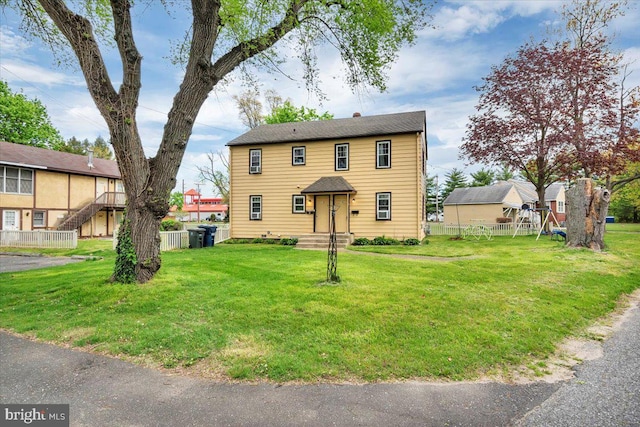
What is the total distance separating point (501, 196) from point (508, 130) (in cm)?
1144

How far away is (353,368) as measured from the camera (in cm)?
364

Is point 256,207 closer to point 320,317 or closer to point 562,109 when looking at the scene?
point 320,317

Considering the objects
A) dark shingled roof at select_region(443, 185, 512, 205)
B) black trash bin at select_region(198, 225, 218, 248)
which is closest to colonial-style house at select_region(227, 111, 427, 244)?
black trash bin at select_region(198, 225, 218, 248)

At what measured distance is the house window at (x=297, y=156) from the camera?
18.3m

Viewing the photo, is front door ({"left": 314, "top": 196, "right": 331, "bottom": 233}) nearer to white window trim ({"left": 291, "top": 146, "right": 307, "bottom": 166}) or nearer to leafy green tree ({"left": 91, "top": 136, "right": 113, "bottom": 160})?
white window trim ({"left": 291, "top": 146, "right": 307, "bottom": 166})

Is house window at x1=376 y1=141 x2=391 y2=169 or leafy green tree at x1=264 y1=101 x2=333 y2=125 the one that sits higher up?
leafy green tree at x1=264 y1=101 x2=333 y2=125

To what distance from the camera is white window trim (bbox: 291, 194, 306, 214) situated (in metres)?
18.0

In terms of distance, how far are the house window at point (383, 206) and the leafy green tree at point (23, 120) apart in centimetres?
3418

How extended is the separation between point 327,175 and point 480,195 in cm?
2017

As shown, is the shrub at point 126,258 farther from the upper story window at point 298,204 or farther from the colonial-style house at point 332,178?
the upper story window at point 298,204

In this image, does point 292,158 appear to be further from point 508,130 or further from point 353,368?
point 353,368

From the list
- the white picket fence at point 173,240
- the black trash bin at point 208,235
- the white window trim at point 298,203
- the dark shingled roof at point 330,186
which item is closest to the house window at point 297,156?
the dark shingled roof at point 330,186

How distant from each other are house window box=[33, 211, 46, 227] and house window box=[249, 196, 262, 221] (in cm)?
1497

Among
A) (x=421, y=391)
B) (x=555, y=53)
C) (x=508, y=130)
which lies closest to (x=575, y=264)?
(x=421, y=391)
